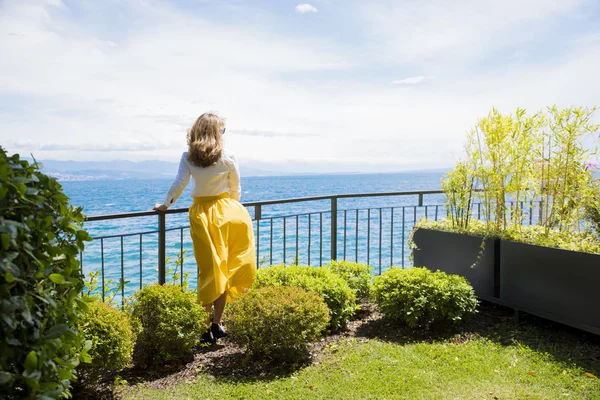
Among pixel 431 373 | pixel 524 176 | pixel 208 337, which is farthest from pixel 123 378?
pixel 524 176

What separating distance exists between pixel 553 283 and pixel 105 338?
3319mm

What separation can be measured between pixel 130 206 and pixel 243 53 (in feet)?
119

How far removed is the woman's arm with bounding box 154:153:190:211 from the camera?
3709 mm

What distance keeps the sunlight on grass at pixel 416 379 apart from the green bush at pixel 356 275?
913 millimetres

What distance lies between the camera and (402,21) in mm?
5805

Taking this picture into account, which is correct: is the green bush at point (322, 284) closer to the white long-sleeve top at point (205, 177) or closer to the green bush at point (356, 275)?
the green bush at point (356, 275)

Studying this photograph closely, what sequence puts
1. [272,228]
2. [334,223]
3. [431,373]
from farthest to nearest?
[272,228], [334,223], [431,373]

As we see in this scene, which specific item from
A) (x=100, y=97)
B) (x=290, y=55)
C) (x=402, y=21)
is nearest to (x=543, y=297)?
(x=402, y=21)

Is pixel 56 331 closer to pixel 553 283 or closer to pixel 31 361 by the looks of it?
pixel 31 361

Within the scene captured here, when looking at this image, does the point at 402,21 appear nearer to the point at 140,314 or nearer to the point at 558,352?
the point at 558,352

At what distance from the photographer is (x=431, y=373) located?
3131 millimetres

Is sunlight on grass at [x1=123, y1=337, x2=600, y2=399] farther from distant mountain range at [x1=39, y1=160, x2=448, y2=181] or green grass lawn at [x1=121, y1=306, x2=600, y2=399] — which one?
distant mountain range at [x1=39, y1=160, x2=448, y2=181]

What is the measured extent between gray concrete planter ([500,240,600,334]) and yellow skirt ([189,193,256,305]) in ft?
7.38

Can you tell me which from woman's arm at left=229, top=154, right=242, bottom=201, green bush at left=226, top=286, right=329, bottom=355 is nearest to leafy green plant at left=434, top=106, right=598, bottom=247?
green bush at left=226, top=286, right=329, bottom=355
